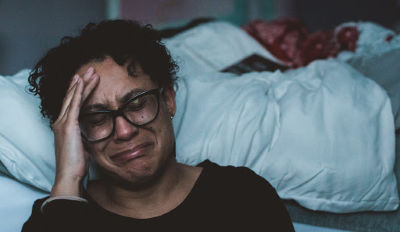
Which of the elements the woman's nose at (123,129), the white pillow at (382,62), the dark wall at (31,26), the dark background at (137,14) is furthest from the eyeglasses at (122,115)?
the dark background at (137,14)

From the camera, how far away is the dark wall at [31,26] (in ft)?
6.73

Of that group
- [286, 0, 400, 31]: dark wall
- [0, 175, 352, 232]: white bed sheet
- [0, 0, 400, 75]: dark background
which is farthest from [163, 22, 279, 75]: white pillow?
[286, 0, 400, 31]: dark wall

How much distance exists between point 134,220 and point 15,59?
5.45 ft

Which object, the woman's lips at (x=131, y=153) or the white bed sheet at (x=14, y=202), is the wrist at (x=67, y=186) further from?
the white bed sheet at (x=14, y=202)

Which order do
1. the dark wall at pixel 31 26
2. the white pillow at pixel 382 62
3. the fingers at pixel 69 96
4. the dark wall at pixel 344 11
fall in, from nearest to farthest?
1. the fingers at pixel 69 96
2. the white pillow at pixel 382 62
3. the dark wall at pixel 31 26
4. the dark wall at pixel 344 11

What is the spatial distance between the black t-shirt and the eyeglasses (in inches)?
6.3

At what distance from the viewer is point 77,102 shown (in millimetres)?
851

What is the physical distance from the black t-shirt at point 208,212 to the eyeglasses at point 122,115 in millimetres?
159

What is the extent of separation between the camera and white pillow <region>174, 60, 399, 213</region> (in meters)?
1.08

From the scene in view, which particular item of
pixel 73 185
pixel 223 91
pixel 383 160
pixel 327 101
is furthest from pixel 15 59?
pixel 383 160

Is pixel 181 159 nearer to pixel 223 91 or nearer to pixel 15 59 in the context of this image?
pixel 223 91

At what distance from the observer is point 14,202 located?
3.10 ft

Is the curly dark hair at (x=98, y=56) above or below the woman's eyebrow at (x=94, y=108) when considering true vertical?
above

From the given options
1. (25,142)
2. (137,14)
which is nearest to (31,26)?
(137,14)
